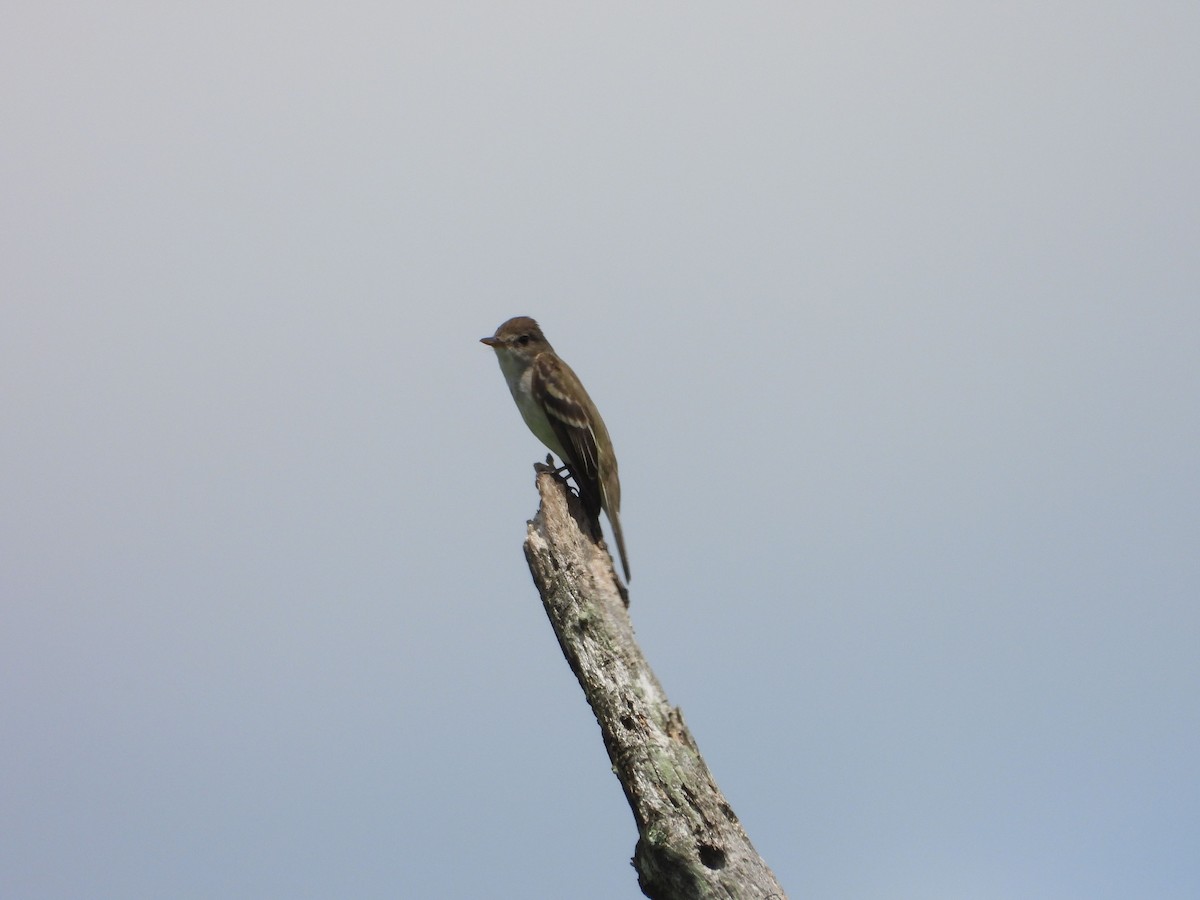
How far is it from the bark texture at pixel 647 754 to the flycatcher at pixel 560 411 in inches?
84.0

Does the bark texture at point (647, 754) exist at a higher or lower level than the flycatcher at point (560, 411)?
lower

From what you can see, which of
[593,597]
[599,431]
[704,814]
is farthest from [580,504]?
[704,814]

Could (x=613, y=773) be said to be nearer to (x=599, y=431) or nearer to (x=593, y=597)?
(x=593, y=597)

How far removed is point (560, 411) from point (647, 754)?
5366mm

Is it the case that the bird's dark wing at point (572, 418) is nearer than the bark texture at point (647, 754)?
No

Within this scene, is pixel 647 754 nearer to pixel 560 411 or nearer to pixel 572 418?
pixel 572 418

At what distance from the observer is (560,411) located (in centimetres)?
1134

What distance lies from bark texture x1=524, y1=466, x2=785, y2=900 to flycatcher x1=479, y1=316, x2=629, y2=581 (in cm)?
213

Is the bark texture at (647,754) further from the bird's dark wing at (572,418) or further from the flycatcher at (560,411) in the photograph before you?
the bird's dark wing at (572,418)

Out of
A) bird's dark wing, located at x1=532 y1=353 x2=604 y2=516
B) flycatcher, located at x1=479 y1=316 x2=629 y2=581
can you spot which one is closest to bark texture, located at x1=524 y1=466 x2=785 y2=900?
flycatcher, located at x1=479 y1=316 x2=629 y2=581

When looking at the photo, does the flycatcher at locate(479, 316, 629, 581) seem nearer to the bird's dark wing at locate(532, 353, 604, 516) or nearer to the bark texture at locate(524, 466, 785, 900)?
the bird's dark wing at locate(532, 353, 604, 516)

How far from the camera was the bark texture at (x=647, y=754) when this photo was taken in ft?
19.9

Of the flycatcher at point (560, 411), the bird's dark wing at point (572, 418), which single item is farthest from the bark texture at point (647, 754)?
the bird's dark wing at point (572, 418)

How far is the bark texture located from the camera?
6.06m
